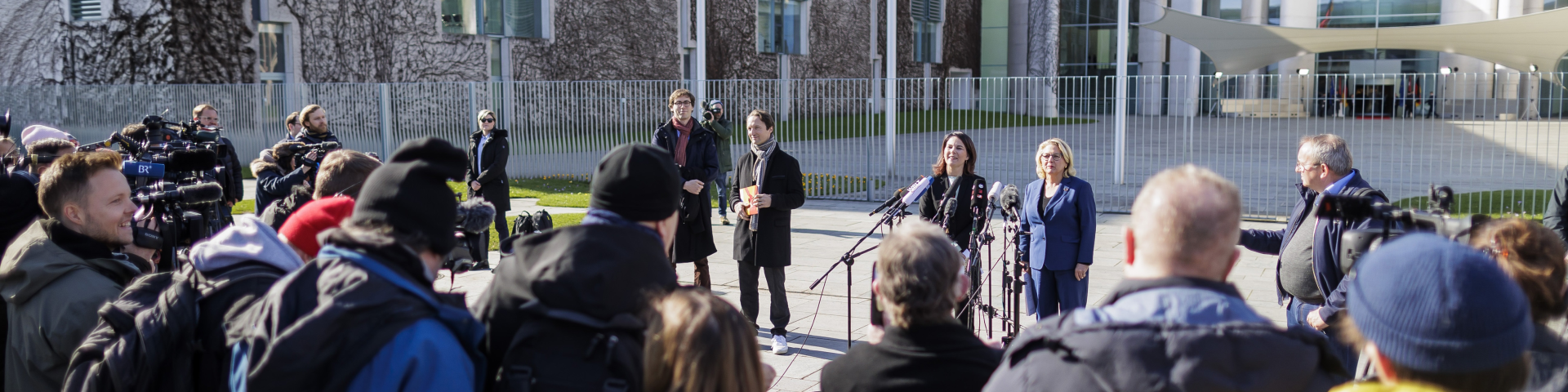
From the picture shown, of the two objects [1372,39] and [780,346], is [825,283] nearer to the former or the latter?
[780,346]

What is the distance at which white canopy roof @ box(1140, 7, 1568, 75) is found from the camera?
90.1 feet

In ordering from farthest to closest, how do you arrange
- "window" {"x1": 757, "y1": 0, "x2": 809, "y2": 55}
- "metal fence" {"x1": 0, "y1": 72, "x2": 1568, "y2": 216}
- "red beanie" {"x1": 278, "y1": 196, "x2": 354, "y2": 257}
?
"window" {"x1": 757, "y1": 0, "x2": 809, "y2": 55} → "metal fence" {"x1": 0, "y1": 72, "x2": 1568, "y2": 216} → "red beanie" {"x1": 278, "y1": 196, "x2": 354, "y2": 257}

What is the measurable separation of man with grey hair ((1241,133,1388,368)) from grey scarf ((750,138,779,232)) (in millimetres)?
2775

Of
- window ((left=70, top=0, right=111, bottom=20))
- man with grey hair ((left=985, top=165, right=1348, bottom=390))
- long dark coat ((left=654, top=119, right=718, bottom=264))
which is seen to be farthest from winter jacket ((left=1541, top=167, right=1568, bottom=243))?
window ((left=70, top=0, right=111, bottom=20))

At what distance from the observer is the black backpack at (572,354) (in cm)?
220

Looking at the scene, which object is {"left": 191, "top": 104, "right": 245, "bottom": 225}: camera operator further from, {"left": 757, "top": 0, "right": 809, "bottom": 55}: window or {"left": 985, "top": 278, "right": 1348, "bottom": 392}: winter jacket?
{"left": 757, "top": 0, "right": 809, "bottom": 55}: window

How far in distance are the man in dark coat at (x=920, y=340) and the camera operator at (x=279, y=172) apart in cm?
478

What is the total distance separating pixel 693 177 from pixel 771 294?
164cm

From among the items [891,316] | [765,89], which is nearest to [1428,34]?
[765,89]

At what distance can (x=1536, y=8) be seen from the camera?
37312 millimetres

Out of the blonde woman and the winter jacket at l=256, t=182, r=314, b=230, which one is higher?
the winter jacket at l=256, t=182, r=314, b=230

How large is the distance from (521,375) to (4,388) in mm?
2203

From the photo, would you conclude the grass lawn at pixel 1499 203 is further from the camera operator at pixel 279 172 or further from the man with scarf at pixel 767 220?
the camera operator at pixel 279 172

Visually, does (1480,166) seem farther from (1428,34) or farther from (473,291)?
(1428,34)
